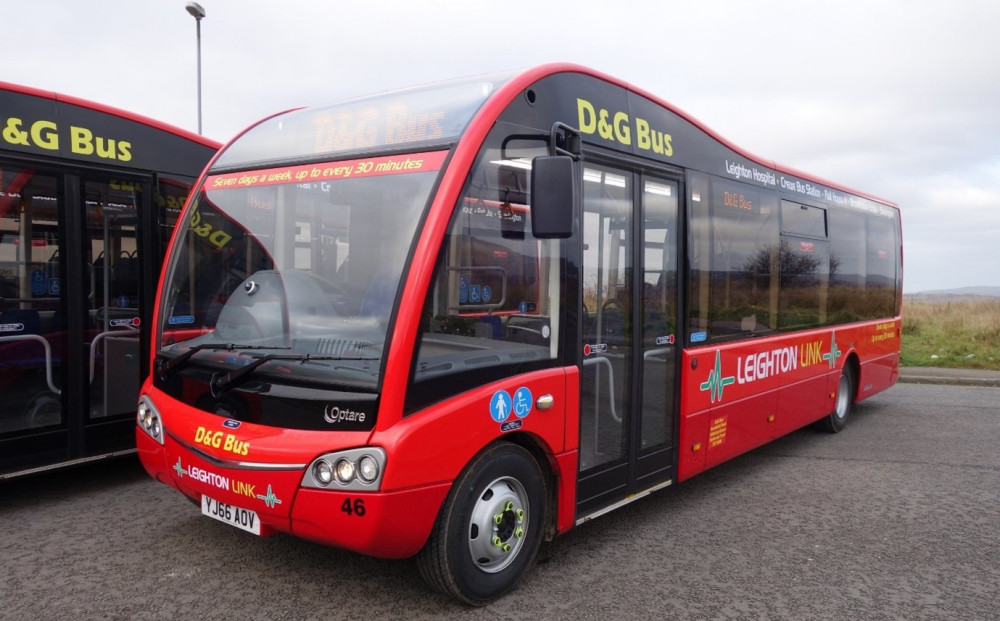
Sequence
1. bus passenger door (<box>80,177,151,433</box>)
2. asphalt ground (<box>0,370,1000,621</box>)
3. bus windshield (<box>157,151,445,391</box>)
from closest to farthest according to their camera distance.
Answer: bus windshield (<box>157,151,445,391</box>) < asphalt ground (<box>0,370,1000,621</box>) < bus passenger door (<box>80,177,151,433</box>)

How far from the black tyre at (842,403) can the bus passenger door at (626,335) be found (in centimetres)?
402

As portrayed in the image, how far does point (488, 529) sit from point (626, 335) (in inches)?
65.2

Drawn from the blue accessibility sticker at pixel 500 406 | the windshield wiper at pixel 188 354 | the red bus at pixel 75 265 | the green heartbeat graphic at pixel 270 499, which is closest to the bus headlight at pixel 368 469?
the green heartbeat graphic at pixel 270 499

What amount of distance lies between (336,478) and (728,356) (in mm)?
3601

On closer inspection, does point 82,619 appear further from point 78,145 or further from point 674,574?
point 78,145

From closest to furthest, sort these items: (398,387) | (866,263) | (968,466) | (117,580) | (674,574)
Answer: (398,387)
(117,580)
(674,574)
(968,466)
(866,263)

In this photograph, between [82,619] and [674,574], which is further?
[674,574]

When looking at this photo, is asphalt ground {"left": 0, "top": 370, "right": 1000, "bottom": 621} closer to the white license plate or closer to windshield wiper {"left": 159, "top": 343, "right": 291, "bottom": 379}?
the white license plate

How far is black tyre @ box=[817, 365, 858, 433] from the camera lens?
27.5ft

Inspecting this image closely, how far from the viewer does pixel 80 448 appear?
5453 mm

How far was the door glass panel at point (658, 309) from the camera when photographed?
4.96 m

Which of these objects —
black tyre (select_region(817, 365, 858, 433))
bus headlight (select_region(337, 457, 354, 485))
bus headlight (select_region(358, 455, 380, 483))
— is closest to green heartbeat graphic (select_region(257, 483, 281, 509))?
bus headlight (select_region(337, 457, 354, 485))

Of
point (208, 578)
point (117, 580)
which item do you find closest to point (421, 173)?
point (208, 578)

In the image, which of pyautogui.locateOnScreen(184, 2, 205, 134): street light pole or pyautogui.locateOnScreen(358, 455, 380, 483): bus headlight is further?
pyautogui.locateOnScreen(184, 2, 205, 134): street light pole
